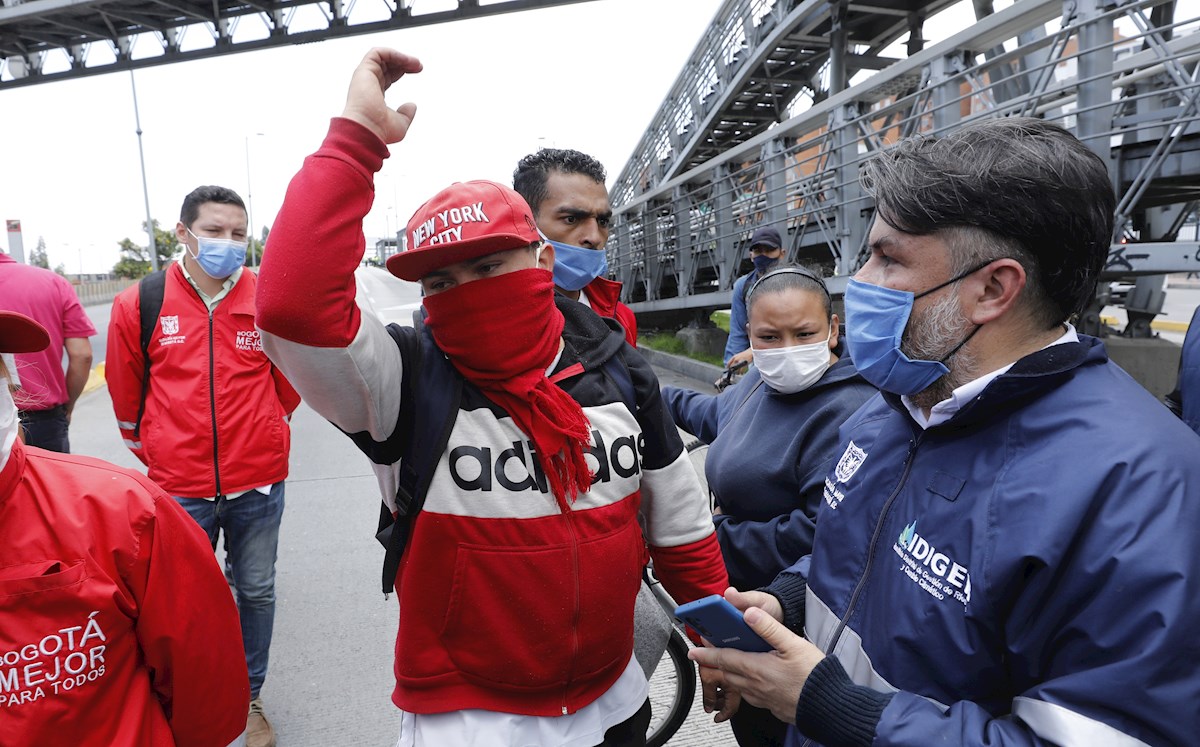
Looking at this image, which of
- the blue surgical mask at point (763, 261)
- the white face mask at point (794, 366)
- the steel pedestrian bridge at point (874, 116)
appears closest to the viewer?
the white face mask at point (794, 366)

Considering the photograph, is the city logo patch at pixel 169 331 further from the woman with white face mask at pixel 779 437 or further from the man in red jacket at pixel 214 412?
the woman with white face mask at pixel 779 437

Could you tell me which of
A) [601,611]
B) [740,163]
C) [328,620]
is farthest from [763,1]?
[601,611]

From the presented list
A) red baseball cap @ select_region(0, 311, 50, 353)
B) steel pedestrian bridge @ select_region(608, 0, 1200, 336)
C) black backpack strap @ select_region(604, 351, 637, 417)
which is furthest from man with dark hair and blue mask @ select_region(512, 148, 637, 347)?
steel pedestrian bridge @ select_region(608, 0, 1200, 336)

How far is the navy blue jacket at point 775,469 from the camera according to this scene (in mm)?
2199

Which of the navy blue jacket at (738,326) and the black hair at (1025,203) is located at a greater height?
the black hair at (1025,203)

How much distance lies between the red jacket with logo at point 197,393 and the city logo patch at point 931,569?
2.59 metres

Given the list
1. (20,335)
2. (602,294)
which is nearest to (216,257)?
(602,294)

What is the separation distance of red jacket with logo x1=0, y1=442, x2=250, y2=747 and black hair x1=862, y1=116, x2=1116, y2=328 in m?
1.62

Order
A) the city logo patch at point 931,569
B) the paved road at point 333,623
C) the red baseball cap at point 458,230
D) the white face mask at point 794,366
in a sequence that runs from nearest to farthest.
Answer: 1. the city logo patch at point 931,569
2. the red baseball cap at point 458,230
3. the white face mask at point 794,366
4. the paved road at point 333,623

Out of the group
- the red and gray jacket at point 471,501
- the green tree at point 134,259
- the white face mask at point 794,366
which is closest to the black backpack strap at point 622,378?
the red and gray jacket at point 471,501

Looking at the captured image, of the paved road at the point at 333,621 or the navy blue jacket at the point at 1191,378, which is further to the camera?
the paved road at the point at 333,621

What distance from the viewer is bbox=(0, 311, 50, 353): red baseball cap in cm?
134

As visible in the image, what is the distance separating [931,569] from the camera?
1219mm

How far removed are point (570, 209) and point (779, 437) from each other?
1252 mm
